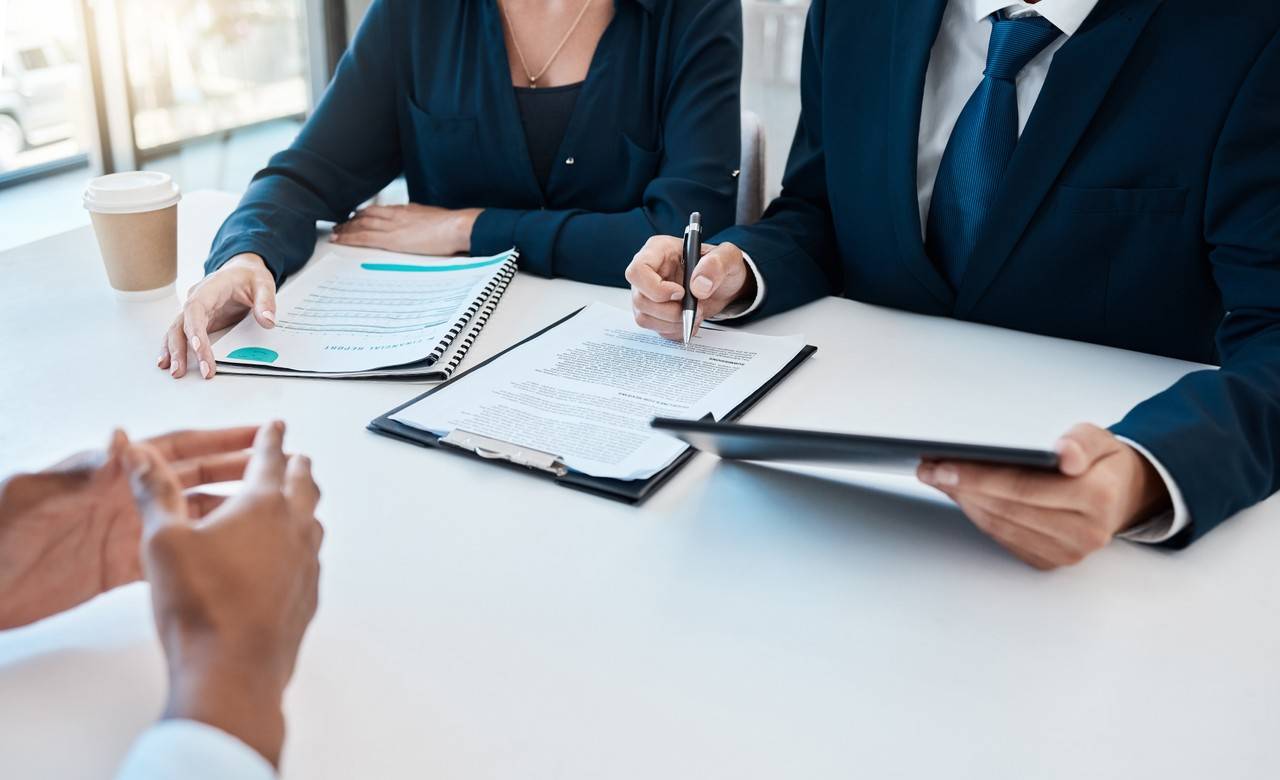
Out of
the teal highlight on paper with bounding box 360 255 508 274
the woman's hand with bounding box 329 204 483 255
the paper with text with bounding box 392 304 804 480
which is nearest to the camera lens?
the paper with text with bounding box 392 304 804 480

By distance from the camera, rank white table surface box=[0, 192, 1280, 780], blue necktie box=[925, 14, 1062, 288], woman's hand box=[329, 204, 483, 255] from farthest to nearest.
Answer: woman's hand box=[329, 204, 483, 255] → blue necktie box=[925, 14, 1062, 288] → white table surface box=[0, 192, 1280, 780]

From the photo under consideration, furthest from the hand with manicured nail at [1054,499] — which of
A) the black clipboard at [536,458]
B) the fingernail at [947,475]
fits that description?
the black clipboard at [536,458]

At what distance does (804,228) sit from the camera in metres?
1.41

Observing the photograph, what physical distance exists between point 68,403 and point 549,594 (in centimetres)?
61

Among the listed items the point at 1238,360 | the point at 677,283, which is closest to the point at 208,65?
the point at 677,283

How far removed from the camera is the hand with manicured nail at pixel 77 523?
67 centimetres

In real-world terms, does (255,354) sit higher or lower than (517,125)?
lower

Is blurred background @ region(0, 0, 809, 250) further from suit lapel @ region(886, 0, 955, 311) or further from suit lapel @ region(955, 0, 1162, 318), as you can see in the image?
suit lapel @ region(955, 0, 1162, 318)

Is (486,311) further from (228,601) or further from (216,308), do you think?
(228,601)

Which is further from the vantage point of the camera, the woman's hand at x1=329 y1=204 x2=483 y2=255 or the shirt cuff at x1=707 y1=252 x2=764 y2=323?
the woman's hand at x1=329 y1=204 x2=483 y2=255

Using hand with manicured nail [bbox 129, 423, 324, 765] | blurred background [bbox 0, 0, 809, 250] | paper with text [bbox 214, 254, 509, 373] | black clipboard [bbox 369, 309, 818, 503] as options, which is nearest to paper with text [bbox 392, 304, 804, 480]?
black clipboard [bbox 369, 309, 818, 503]

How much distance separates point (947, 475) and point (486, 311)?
67 centimetres

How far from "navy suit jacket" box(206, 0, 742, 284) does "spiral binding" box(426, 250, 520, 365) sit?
110 mm

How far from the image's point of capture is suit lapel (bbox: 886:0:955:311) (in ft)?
4.12
